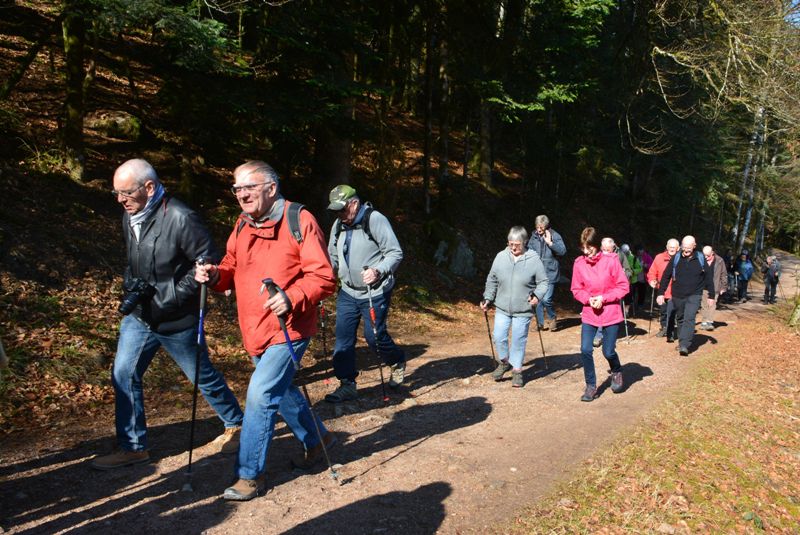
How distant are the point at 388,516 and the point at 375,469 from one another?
2.74 ft

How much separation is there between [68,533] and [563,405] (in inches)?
217

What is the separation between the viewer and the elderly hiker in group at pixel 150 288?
456 cm

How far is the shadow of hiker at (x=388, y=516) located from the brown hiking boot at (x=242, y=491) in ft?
1.54

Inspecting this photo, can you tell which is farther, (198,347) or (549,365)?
(549,365)

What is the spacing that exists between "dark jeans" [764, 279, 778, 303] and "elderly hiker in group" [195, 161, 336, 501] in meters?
24.8

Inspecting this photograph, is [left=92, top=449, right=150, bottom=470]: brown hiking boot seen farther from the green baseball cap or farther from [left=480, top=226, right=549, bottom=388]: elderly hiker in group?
[left=480, top=226, right=549, bottom=388]: elderly hiker in group

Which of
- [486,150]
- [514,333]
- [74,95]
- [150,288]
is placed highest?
[74,95]

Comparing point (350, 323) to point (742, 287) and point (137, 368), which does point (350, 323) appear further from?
point (742, 287)

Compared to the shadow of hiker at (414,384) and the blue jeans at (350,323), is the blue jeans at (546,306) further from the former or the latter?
the blue jeans at (350,323)

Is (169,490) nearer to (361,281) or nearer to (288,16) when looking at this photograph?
(361,281)

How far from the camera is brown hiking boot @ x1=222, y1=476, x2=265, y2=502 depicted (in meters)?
4.34

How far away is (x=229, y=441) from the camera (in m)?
5.32

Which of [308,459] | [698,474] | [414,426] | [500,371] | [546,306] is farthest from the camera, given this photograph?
[546,306]

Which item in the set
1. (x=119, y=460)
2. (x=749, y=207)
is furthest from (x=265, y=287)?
(x=749, y=207)
